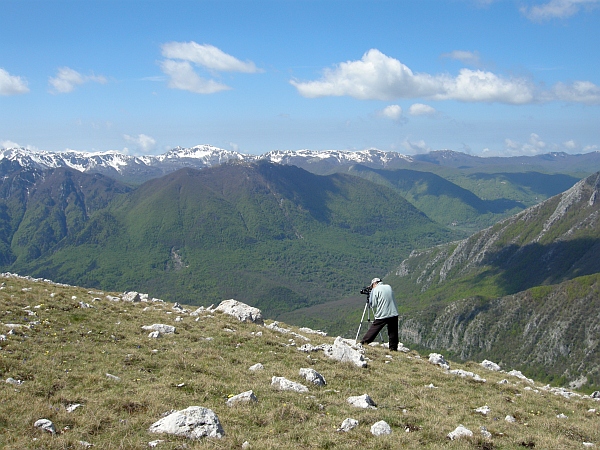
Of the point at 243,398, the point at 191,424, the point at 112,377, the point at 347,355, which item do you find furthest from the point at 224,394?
the point at 347,355

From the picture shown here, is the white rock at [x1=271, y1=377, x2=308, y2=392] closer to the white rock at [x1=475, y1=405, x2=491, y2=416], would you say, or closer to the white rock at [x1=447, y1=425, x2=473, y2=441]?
the white rock at [x1=447, y1=425, x2=473, y2=441]

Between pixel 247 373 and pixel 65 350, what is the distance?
298 inches

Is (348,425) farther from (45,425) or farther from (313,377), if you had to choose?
(45,425)

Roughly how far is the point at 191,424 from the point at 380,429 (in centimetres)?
536

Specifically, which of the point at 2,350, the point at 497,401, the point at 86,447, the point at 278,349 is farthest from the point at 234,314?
the point at 86,447

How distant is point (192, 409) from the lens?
1255 cm

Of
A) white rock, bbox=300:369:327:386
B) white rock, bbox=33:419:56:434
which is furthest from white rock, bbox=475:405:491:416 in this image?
white rock, bbox=33:419:56:434

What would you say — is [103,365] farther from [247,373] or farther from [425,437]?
[425,437]

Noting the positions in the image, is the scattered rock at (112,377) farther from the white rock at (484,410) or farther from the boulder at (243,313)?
the boulder at (243,313)

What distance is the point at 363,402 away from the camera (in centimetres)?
1538

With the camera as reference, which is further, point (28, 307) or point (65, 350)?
point (28, 307)

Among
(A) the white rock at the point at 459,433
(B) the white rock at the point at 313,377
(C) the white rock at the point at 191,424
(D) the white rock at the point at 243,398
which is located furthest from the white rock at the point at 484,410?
(C) the white rock at the point at 191,424

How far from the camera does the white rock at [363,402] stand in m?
15.3

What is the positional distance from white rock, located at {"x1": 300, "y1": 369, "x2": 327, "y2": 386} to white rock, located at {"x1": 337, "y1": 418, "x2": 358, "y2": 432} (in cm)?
414
